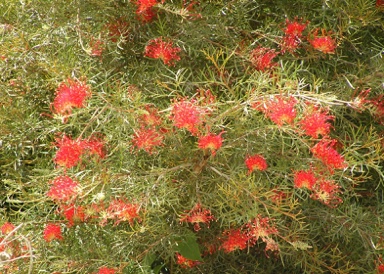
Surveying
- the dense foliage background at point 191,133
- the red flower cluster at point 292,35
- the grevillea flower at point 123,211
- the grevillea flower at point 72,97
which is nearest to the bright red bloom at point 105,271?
the dense foliage background at point 191,133

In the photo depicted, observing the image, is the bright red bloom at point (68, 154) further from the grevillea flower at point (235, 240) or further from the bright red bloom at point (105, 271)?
the grevillea flower at point (235, 240)

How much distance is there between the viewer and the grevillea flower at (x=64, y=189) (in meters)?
1.37

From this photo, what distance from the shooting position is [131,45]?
167 centimetres

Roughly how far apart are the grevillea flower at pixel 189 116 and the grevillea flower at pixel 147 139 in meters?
0.07

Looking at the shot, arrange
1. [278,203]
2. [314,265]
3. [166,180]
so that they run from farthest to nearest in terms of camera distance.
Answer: [314,265] → [166,180] → [278,203]

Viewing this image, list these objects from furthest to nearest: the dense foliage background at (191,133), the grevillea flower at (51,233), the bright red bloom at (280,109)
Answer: the grevillea flower at (51,233)
the dense foliage background at (191,133)
the bright red bloom at (280,109)

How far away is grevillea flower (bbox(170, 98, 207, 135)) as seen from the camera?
1.34 metres

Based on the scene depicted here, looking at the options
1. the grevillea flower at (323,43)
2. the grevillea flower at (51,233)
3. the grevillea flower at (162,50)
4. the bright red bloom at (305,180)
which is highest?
the grevillea flower at (162,50)

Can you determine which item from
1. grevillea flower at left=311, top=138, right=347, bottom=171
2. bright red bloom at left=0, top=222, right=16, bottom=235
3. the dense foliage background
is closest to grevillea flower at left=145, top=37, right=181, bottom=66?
the dense foliage background

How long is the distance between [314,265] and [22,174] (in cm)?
77

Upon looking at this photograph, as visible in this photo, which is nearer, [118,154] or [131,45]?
[118,154]

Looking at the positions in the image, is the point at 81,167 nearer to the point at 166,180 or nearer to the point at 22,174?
the point at 166,180

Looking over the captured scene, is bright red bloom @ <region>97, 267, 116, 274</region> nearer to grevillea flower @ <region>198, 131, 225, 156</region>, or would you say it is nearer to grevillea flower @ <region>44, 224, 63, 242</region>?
grevillea flower @ <region>44, 224, 63, 242</region>

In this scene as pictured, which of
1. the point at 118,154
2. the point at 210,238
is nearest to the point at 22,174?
the point at 118,154
